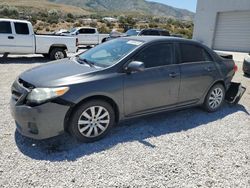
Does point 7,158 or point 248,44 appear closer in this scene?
point 7,158

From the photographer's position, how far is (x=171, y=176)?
332 centimetres

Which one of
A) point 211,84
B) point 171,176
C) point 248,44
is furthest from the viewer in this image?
point 248,44

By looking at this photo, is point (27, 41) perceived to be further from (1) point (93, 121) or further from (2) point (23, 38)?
(1) point (93, 121)

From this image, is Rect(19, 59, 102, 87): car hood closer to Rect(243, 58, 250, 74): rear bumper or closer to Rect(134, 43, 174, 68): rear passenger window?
Rect(134, 43, 174, 68): rear passenger window

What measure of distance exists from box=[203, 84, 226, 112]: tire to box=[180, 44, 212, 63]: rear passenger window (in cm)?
68

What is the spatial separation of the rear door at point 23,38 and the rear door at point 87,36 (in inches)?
359

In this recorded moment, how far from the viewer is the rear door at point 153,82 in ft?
14.0

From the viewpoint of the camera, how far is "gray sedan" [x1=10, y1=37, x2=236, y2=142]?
366 centimetres

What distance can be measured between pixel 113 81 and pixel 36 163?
5.22ft

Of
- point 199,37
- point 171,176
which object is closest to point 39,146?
point 171,176

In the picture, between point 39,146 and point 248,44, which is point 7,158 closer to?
point 39,146

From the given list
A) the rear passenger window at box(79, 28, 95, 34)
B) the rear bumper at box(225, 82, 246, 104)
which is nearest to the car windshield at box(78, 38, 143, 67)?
the rear bumper at box(225, 82, 246, 104)

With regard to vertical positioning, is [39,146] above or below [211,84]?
below

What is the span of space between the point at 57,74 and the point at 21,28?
8742 millimetres
